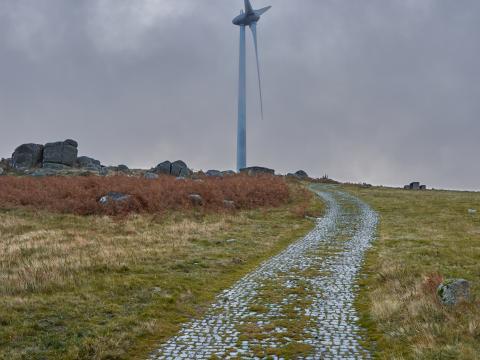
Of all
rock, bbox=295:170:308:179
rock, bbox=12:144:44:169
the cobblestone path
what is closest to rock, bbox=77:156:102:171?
rock, bbox=12:144:44:169

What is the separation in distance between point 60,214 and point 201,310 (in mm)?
24015

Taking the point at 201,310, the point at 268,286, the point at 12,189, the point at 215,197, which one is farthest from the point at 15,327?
the point at 12,189

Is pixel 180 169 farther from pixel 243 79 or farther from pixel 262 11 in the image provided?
pixel 262 11

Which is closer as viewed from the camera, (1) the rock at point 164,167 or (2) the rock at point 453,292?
(2) the rock at point 453,292

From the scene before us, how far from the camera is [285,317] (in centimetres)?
1167

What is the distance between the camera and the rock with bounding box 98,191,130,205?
35.0 m

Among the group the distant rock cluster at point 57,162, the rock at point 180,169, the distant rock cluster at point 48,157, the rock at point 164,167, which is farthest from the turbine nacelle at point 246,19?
the distant rock cluster at point 48,157

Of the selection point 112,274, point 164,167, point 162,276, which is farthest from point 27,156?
point 162,276

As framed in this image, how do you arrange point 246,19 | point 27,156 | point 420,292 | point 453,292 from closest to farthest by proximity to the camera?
point 453,292 < point 420,292 < point 27,156 < point 246,19

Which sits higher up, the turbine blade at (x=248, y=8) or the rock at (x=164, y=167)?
the turbine blade at (x=248, y=8)

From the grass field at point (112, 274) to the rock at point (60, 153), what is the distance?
4557cm

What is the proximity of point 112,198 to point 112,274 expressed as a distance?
20319mm

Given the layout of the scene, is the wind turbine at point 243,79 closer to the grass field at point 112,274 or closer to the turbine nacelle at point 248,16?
the turbine nacelle at point 248,16

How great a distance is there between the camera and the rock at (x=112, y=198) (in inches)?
1378
